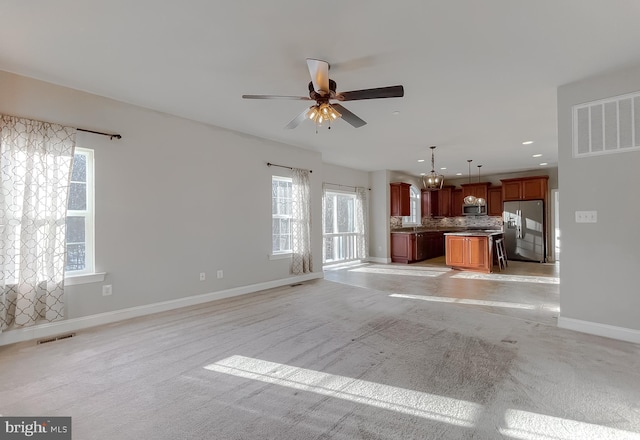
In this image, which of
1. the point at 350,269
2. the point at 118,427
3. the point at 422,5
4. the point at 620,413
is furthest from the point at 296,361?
the point at 350,269

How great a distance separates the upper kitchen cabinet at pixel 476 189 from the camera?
912 cm

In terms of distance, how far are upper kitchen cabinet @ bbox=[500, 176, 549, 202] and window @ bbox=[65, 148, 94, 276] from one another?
9376 millimetres

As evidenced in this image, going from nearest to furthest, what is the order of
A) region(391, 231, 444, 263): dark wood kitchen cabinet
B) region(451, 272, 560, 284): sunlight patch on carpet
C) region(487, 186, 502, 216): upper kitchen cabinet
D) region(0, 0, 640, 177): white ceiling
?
region(0, 0, 640, 177): white ceiling < region(451, 272, 560, 284): sunlight patch on carpet < region(391, 231, 444, 263): dark wood kitchen cabinet < region(487, 186, 502, 216): upper kitchen cabinet

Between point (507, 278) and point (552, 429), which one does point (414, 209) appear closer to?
point (507, 278)

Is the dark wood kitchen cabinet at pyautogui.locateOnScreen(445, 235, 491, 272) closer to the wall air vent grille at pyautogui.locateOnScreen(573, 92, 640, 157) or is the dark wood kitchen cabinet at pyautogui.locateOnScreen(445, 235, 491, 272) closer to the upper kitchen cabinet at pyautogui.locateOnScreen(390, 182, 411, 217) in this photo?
the upper kitchen cabinet at pyautogui.locateOnScreen(390, 182, 411, 217)

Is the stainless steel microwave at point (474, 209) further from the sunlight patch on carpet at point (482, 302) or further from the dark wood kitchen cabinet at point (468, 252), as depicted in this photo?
the sunlight patch on carpet at point (482, 302)

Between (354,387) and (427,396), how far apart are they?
49 centimetres

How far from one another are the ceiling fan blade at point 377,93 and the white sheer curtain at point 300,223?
3.14 m

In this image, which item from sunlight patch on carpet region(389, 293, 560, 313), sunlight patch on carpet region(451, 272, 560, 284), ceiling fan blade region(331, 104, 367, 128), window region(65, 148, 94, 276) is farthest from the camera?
sunlight patch on carpet region(451, 272, 560, 284)

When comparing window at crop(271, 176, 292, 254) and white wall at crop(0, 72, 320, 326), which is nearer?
white wall at crop(0, 72, 320, 326)

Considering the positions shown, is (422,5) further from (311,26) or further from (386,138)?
(386,138)

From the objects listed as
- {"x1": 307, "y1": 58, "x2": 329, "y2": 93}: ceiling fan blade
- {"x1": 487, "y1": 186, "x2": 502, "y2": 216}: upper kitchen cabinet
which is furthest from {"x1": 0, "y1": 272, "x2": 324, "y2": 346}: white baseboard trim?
{"x1": 487, "y1": 186, "x2": 502, "y2": 216}: upper kitchen cabinet

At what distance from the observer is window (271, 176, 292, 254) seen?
544 centimetres

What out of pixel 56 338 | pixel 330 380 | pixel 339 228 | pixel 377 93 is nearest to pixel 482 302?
pixel 330 380
